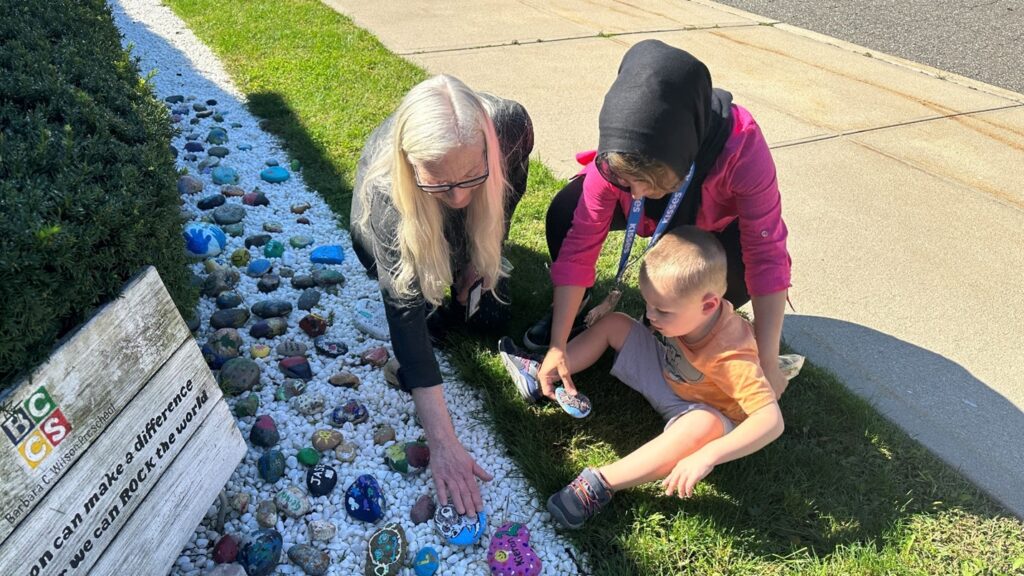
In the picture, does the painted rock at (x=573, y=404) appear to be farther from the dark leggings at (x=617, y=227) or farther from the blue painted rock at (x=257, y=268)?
the blue painted rock at (x=257, y=268)

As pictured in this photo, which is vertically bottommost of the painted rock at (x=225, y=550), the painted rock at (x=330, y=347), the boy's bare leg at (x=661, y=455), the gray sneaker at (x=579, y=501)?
the painted rock at (x=330, y=347)

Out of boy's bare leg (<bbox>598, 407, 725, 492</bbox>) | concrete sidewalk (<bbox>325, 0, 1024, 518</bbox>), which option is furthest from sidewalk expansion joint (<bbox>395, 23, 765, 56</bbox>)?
boy's bare leg (<bbox>598, 407, 725, 492</bbox>)

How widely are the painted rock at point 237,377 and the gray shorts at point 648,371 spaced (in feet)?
4.19

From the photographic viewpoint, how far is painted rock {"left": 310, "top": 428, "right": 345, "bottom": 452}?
92.3 inches

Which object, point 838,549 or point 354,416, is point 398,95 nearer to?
point 354,416

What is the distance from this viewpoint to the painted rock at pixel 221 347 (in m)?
2.59

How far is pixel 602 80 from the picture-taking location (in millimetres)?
5535

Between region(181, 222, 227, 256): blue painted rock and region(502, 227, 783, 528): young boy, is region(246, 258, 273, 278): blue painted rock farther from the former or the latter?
region(502, 227, 783, 528): young boy

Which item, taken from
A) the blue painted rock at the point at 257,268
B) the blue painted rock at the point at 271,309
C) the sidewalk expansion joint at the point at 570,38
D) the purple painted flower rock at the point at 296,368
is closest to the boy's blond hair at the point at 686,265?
the purple painted flower rock at the point at 296,368

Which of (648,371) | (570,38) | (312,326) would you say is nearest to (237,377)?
(312,326)

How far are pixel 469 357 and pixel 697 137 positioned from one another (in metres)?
1.23

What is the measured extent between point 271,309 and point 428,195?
1.14 metres

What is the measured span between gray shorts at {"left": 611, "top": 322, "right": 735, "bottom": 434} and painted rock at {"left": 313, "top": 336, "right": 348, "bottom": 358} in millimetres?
1040

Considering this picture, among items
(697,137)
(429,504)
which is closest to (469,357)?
(429,504)
